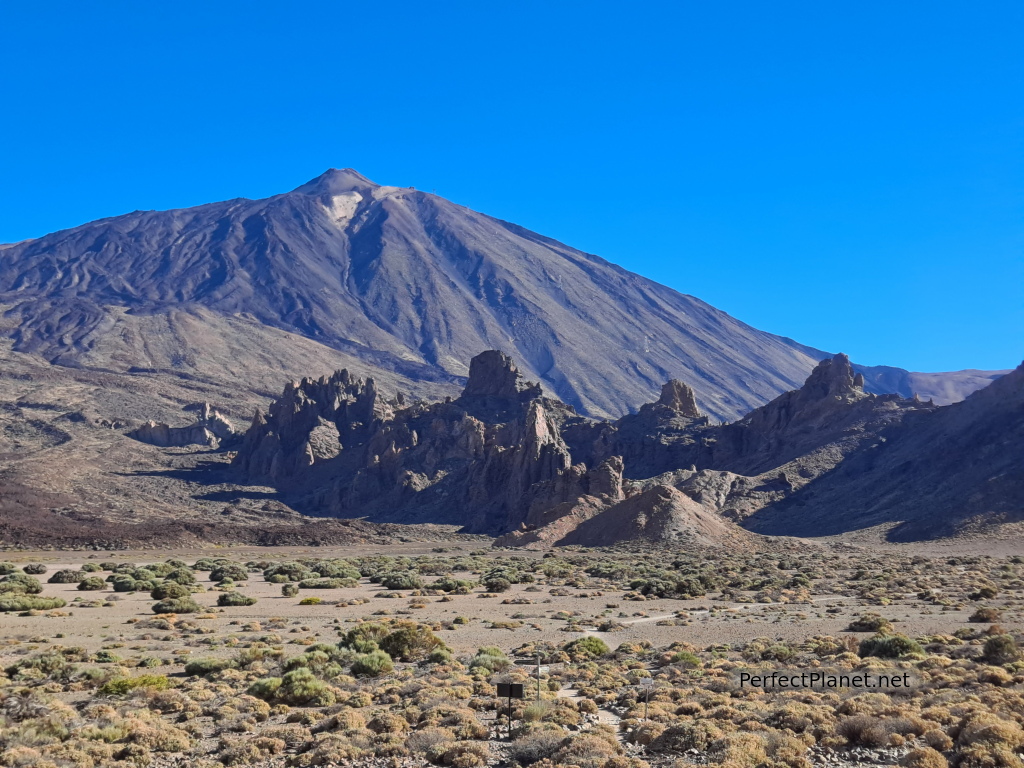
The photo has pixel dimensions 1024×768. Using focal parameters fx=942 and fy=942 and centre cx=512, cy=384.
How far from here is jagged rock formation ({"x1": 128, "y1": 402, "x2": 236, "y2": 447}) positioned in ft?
428

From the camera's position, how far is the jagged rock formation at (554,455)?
7494 centimetres

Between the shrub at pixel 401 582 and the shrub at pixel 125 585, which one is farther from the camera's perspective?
the shrub at pixel 401 582

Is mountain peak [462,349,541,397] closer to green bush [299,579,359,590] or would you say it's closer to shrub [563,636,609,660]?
green bush [299,579,359,590]

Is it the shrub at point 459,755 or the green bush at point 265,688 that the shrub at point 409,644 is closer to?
the green bush at point 265,688

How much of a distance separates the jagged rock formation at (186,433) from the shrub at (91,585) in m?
93.7

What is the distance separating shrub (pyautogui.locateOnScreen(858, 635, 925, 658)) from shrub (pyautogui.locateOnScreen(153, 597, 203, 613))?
2139cm

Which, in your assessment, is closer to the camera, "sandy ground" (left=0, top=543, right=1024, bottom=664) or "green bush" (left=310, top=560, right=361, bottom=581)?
"sandy ground" (left=0, top=543, right=1024, bottom=664)

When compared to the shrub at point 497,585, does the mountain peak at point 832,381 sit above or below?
above

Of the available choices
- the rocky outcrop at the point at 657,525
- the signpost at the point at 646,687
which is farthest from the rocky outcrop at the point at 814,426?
the signpost at the point at 646,687

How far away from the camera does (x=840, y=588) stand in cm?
4012

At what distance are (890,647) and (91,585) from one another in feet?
105

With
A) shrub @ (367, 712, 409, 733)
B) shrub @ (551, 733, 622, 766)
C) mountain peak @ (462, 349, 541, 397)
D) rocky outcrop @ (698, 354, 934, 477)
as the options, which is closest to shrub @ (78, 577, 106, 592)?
shrub @ (367, 712, 409, 733)

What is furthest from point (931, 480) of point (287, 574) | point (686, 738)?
point (686, 738)

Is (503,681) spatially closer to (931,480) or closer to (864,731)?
(864,731)
